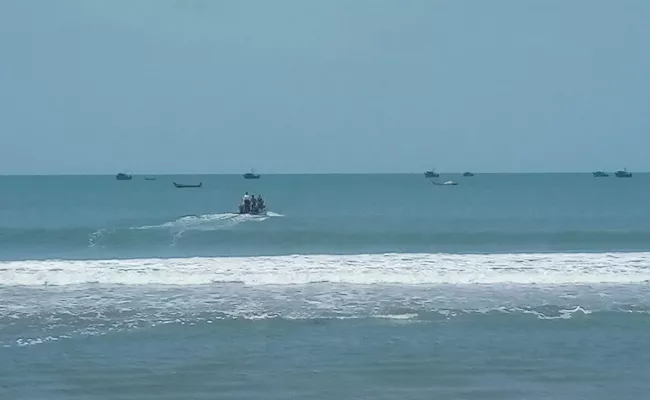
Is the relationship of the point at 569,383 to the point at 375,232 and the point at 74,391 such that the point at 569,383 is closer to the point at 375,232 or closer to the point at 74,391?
the point at 74,391

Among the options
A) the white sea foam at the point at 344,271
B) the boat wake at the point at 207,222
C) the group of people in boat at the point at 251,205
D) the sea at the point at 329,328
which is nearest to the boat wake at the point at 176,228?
the boat wake at the point at 207,222

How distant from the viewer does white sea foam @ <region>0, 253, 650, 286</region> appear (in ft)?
60.2

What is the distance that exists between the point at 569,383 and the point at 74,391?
21.6 ft

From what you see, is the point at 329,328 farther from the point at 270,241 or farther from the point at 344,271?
the point at 270,241

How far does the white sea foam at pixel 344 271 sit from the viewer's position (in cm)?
1834

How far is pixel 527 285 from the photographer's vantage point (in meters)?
17.7

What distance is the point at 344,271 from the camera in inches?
769

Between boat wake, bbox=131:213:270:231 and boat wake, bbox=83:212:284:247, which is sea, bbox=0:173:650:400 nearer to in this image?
boat wake, bbox=83:212:284:247

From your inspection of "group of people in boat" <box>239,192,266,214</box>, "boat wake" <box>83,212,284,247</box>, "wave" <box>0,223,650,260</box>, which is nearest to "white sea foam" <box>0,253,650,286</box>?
"wave" <box>0,223,650,260</box>

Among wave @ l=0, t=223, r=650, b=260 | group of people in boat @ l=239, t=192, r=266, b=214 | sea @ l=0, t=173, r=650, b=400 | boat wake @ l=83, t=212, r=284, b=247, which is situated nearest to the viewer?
sea @ l=0, t=173, r=650, b=400

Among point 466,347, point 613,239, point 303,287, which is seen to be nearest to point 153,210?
point 613,239

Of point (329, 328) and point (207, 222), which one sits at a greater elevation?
point (207, 222)

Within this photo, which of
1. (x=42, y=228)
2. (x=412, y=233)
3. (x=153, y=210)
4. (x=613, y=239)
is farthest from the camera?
(x=153, y=210)

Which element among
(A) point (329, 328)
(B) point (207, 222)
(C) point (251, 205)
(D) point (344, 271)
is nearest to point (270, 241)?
(B) point (207, 222)
